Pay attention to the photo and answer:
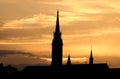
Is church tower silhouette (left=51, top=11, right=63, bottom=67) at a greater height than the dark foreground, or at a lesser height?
greater

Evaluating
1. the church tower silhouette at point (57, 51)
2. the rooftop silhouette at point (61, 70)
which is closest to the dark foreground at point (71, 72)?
the rooftop silhouette at point (61, 70)

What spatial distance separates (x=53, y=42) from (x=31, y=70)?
53.0 ft

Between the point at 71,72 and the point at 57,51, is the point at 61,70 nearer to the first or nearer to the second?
the point at 71,72

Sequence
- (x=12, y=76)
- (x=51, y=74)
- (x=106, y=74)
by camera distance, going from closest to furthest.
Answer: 1. (x=106, y=74)
2. (x=51, y=74)
3. (x=12, y=76)

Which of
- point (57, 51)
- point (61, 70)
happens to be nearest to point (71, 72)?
point (61, 70)

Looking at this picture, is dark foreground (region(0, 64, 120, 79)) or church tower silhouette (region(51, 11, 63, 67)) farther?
church tower silhouette (region(51, 11, 63, 67))

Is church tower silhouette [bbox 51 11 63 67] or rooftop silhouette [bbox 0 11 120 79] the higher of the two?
church tower silhouette [bbox 51 11 63 67]

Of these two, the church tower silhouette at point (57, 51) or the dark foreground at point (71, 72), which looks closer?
the dark foreground at point (71, 72)

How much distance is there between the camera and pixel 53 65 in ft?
452

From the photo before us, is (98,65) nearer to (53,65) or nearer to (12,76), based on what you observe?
(53,65)

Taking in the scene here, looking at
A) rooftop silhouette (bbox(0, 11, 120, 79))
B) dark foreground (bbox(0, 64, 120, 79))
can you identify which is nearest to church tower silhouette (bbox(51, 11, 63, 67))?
rooftop silhouette (bbox(0, 11, 120, 79))

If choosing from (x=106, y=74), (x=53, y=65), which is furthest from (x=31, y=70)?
(x=106, y=74)

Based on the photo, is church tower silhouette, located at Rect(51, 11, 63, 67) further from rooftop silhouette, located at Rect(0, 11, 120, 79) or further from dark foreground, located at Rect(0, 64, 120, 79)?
dark foreground, located at Rect(0, 64, 120, 79)

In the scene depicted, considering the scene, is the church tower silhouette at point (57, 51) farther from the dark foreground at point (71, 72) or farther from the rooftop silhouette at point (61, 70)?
the dark foreground at point (71, 72)
